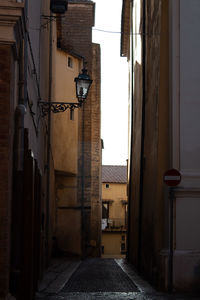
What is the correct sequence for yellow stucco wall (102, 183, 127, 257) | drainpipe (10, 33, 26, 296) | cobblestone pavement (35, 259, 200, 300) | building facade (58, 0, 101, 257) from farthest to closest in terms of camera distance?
yellow stucco wall (102, 183, 127, 257)
building facade (58, 0, 101, 257)
cobblestone pavement (35, 259, 200, 300)
drainpipe (10, 33, 26, 296)

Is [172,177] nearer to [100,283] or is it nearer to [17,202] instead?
[100,283]

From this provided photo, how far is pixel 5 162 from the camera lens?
8164 millimetres

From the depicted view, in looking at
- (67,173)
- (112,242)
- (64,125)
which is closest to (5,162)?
(64,125)

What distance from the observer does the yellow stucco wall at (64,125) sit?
25.5m

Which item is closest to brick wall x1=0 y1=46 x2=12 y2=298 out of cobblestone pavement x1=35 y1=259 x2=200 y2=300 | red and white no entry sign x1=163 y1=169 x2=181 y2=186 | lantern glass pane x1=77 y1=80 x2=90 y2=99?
cobblestone pavement x1=35 y1=259 x2=200 y2=300

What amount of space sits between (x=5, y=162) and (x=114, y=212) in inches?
2189

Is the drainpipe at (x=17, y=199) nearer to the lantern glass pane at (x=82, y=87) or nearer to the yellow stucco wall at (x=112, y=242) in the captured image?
the lantern glass pane at (x=82, y=87)

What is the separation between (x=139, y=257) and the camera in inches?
717

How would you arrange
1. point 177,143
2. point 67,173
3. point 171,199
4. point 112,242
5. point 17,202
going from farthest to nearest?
point 112,242
point 67,173
point 177,143
point 171,199
point 17,202

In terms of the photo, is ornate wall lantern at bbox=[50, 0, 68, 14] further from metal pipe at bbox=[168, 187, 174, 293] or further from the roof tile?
the roof tile

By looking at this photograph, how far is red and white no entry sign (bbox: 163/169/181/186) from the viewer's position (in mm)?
12039

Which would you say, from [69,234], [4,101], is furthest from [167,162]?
[69,234]

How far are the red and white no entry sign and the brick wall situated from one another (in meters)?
4.54

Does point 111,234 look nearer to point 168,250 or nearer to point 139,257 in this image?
point 139,257
